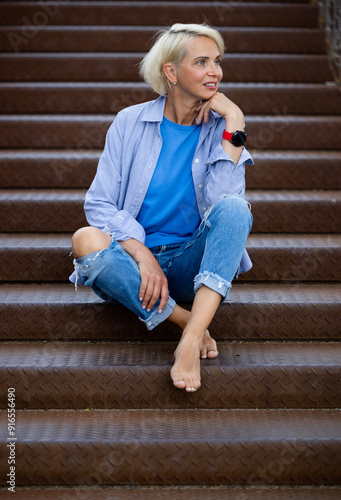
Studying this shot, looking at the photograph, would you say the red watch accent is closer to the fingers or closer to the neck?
the neck

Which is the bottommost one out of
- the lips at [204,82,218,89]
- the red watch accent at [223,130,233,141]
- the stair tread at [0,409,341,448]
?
the stair tread at [0,409,341,448]

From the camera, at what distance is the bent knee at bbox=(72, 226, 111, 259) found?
1.89 meters

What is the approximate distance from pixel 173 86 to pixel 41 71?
151cm

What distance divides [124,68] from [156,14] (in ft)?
1.90

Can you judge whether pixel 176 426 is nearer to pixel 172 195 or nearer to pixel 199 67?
pixel 172 195

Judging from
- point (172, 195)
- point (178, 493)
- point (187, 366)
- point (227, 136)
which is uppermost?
point (227, 136)

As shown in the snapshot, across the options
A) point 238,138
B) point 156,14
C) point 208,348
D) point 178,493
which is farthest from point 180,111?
point 156,14

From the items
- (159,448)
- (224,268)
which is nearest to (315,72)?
(224,268)

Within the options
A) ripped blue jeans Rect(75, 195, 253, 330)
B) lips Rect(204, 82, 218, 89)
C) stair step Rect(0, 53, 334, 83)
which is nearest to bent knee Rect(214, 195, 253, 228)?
ripped blue jeans Rect(75, 195, 253, 330)

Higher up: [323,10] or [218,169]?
[323,10]

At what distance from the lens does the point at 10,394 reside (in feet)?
6.40

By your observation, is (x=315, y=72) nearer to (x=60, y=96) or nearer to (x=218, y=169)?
(x=60, y=96)

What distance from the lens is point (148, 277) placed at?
1893mm

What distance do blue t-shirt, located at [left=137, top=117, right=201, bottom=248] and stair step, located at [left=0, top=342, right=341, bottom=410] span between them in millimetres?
464
